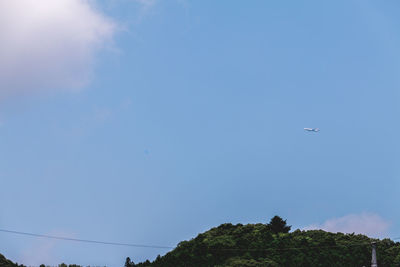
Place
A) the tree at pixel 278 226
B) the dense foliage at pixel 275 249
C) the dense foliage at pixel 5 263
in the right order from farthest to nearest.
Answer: the tree at pixel 278 226, the dense foliage at pixel 275 249, the dense foliage at pixel 5 263

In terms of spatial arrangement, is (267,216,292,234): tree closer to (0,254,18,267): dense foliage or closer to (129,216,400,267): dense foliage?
(129,216,400,267): dense foliage

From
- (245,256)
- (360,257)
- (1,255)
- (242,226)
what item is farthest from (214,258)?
(1,255)

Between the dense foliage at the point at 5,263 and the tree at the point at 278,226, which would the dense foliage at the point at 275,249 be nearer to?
the tree at the point at 278,226

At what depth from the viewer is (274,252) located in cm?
7962

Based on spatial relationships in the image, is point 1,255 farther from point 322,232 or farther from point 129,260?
point 322,232

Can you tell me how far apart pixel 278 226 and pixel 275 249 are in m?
7.99

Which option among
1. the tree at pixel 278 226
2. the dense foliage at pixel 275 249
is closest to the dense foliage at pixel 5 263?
the dense foliage at pixel 275 249

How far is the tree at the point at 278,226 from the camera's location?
287ft

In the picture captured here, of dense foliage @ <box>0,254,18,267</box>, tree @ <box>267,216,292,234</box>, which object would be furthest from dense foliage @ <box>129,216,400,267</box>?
dense foliage @ <box>0,254,18,267</box>

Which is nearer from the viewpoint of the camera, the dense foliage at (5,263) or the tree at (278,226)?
the dense foliage at (5,263)

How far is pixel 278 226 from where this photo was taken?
88.0 m

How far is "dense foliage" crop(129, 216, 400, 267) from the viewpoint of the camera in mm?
76125

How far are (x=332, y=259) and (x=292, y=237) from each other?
8.08m

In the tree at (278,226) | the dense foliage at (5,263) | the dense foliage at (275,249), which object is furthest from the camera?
the tree at (278,226)
